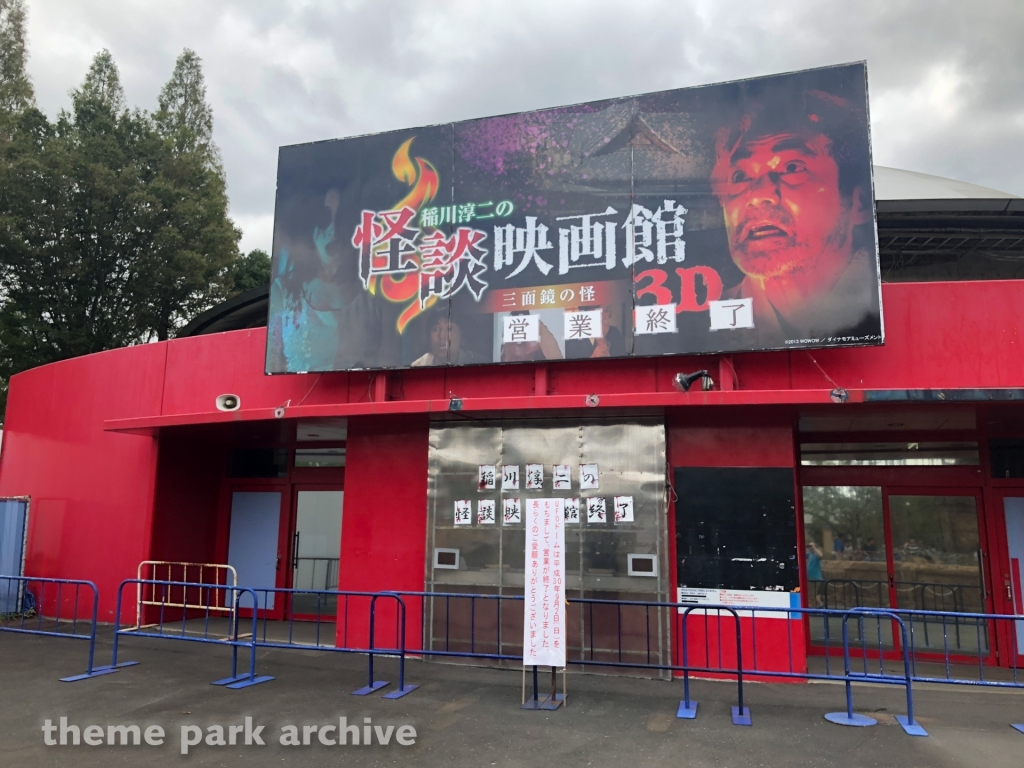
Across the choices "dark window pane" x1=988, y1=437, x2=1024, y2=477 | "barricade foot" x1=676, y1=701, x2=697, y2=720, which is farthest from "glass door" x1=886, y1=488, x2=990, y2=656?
"barricade foot" x1=676, y1=701, x2=697, y2=720

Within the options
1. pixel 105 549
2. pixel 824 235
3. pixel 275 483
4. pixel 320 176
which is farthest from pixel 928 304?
pixel 105 549

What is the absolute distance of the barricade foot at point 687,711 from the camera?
24.3ft

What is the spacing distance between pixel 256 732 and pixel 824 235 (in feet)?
25.9

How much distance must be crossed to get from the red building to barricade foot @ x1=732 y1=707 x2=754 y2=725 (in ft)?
5.67

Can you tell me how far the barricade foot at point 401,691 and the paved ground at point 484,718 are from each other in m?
0.10

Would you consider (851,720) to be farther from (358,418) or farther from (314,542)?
(314,542)

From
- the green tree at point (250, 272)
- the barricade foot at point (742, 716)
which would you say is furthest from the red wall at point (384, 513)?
the green tree at point (250, 272)

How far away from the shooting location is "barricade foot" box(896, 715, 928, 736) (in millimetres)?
6914

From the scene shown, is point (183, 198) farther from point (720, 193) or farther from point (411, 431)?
point (720, 193)

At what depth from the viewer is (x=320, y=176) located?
37.9ft

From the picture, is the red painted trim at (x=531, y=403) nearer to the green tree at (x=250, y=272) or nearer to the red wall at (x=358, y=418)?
the red wall at (x=358, y=418)

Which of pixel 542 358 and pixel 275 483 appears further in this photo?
pixel 275 483

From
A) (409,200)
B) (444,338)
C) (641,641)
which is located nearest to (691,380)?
(641,641)

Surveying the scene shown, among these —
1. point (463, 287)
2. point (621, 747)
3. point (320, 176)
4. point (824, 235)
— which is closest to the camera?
point (621, 747)
